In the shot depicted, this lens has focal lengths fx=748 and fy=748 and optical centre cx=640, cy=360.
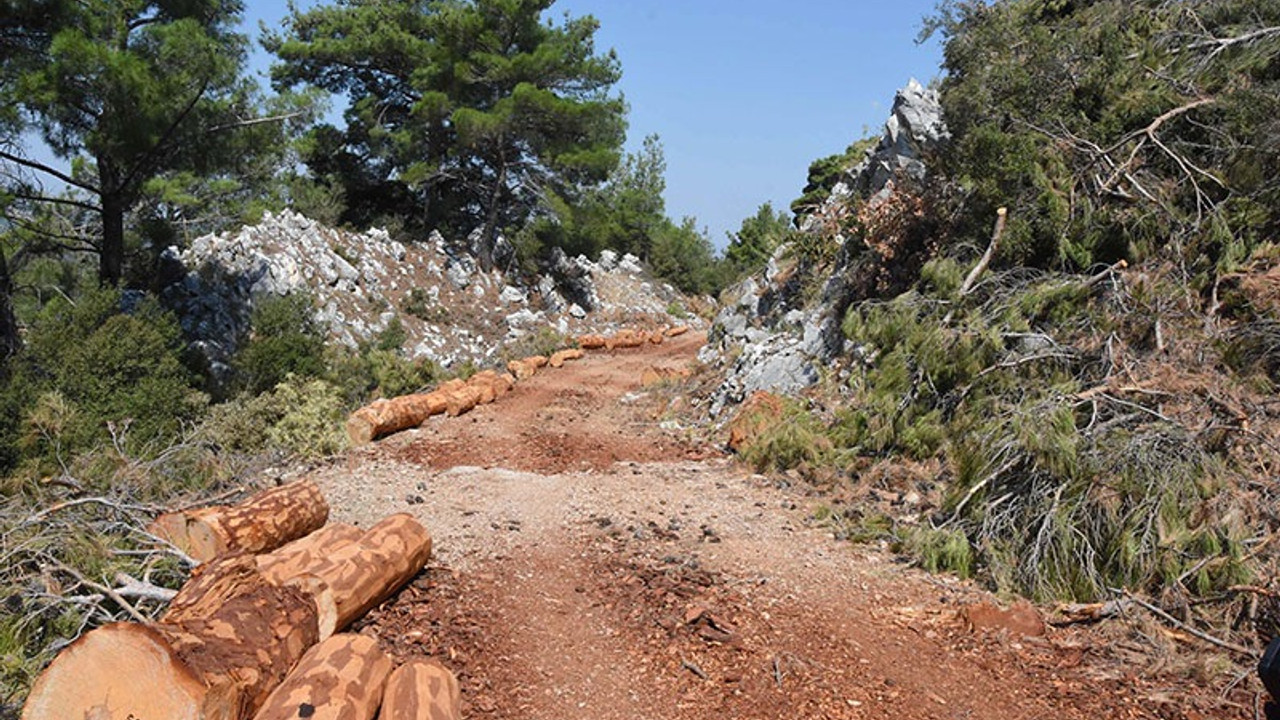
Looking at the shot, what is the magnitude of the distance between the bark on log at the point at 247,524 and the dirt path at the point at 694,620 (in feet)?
2.55

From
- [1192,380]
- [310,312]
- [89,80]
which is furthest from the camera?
[310,312]

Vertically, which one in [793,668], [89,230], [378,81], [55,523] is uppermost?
[378,81]

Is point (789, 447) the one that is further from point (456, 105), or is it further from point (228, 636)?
point (456, 105)

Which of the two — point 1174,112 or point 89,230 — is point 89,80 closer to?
point 89,230

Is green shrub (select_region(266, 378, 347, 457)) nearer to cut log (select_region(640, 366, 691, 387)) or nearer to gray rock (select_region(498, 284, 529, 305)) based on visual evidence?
cut log (select_region(640, 366, 691, 387))

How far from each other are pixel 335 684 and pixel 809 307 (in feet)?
27.0

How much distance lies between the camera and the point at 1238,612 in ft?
12.0

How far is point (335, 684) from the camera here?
2684 mm

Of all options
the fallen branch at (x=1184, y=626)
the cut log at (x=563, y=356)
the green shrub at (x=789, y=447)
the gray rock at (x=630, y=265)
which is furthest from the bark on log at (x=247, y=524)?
the gray rock at (x=630, y=265)

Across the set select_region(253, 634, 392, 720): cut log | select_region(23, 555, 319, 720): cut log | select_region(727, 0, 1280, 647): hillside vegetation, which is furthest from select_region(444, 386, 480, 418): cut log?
select_region(253, 634, 392, 720): cut log

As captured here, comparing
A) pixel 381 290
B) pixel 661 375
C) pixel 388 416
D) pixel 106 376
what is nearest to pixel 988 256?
pixel 661 375

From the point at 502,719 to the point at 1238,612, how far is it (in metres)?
3.55

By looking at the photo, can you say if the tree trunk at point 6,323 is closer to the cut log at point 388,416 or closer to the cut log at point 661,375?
the cut log at point 388,416

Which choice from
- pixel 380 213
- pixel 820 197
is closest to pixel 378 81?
pixel 380 213
